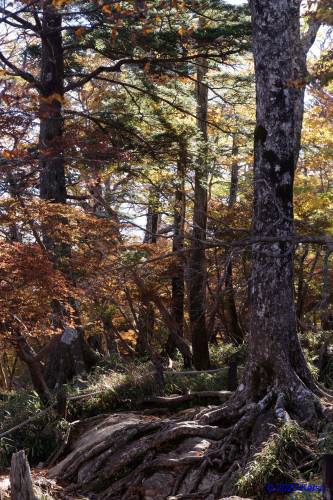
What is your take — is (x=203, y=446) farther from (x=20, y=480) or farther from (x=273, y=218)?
(x=273, y=218)

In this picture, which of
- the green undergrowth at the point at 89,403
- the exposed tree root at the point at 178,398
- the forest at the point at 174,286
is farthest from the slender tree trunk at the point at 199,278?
the exposed tree root at the point at 178,398

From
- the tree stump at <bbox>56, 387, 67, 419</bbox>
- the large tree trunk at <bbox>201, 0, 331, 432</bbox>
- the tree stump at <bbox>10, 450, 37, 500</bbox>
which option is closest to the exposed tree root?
the tree stump at <bbox>56, 387, 67, 419</bbox>

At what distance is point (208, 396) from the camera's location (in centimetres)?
795

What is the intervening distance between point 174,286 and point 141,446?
289 inches

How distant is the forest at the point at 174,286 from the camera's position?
4824mm

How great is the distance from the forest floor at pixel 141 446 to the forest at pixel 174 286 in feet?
0.08

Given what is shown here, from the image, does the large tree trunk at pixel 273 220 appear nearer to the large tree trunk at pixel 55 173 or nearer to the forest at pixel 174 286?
the forest at pixel 174 286

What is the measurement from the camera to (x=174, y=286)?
12883 mm

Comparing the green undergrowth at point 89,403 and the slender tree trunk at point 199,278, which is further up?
the slender tree trunk at point 199,278

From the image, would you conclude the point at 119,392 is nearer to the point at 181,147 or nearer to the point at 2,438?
the point at 2,438

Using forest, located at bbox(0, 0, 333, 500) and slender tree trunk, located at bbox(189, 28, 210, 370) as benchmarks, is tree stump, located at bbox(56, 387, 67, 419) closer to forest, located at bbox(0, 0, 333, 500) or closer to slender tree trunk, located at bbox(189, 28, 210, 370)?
forest, located at bbox(0, 0, 333, 500)

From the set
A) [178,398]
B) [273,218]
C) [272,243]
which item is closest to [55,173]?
[178,398]

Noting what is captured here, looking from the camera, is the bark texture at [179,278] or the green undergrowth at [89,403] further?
the bark texture at [179,278]

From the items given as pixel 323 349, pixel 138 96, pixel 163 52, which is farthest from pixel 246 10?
pixel 323 349
